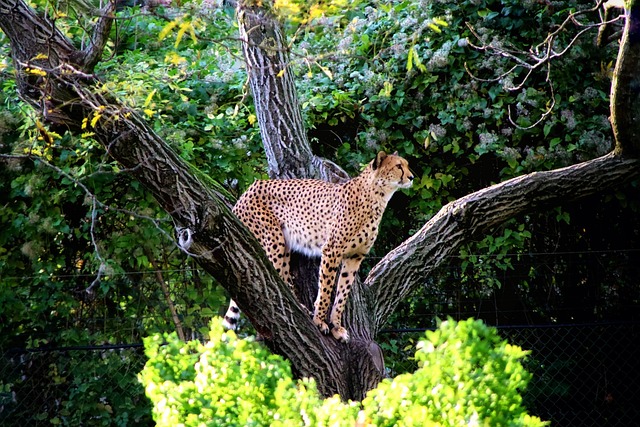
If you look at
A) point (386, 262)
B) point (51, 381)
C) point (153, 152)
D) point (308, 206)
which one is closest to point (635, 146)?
point (386, 262)

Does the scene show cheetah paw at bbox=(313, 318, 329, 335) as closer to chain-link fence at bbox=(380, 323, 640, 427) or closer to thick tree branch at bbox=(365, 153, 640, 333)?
thick tree branch at bbox=(365, 153, 640, 333)

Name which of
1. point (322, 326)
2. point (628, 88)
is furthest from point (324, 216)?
point (628, 88)

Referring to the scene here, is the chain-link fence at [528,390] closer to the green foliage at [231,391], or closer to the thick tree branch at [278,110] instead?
the thick tree branch at [278,110]

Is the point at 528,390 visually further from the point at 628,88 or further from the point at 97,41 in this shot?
the point at 97,41

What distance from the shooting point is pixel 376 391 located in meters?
2.93

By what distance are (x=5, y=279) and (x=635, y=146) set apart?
163 inches

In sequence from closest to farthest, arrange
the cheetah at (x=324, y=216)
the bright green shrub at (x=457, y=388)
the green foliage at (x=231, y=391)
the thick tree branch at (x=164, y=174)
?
the bright green shrub at (x=457, y=388) → the green foliage at (x=231, y=391) → the thick tree branch at (x=164, y=174) → the cheetah at (x=324, y=216)

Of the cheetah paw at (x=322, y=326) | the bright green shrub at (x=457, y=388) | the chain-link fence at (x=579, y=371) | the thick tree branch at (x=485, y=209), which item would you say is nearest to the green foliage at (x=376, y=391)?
the bright green shrub at (x=457, y=388)

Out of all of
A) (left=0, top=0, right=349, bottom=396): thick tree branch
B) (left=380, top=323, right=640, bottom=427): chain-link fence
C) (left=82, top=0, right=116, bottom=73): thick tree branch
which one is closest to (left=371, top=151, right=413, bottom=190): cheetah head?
(left=0, top=0, right=349, bottom=396): thick tree branch

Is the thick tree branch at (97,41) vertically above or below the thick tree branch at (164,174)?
above

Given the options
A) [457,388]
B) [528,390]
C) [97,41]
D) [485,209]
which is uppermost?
[97,41]

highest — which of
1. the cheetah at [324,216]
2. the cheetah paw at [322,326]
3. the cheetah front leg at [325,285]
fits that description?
the cheetah at [324,216]

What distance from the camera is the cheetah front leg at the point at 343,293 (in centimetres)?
488

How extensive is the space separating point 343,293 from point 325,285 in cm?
12
